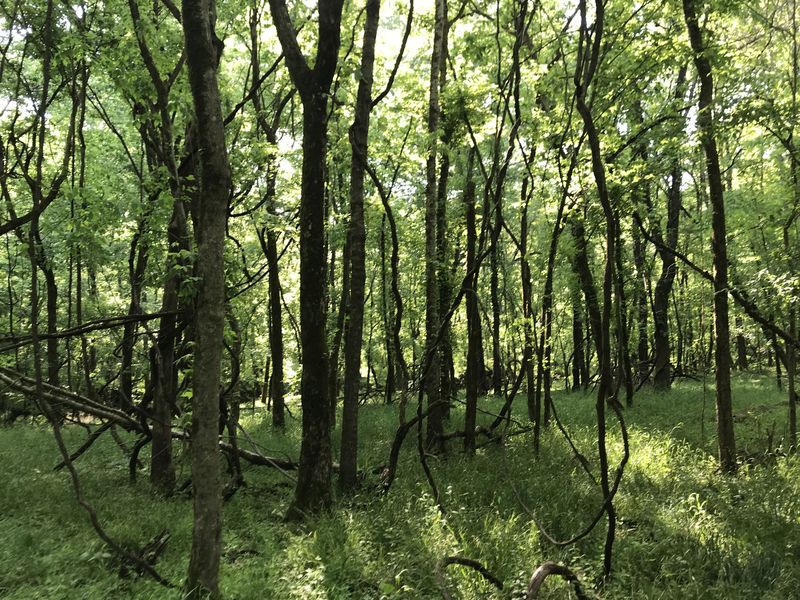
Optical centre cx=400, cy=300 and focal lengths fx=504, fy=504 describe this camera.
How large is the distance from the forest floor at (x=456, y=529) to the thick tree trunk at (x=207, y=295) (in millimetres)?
517

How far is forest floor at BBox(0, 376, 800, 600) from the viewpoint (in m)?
4.66

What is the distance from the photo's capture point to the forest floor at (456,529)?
15.3 feet

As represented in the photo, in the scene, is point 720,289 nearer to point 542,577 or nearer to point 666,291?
point 542,577

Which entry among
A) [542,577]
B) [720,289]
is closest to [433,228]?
[720,289]

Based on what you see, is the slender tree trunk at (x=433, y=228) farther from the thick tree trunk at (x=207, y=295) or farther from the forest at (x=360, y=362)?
the thick tree trunk at (x=207, y=295)

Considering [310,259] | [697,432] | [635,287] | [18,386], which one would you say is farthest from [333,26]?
[635,287]

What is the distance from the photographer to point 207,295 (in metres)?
3.94

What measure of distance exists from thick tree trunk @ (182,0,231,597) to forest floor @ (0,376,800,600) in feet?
1.69

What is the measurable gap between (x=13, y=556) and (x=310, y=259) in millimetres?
4297

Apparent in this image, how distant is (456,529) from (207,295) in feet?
12.7

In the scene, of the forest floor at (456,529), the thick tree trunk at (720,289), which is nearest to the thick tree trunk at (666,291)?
the forest floor at (456,529)

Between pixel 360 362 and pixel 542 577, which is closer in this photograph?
pixel 542 577

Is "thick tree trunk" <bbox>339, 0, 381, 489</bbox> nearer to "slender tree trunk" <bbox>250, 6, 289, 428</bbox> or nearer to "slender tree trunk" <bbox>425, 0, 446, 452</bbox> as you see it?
"slender tree trunk" <bbox>425, 0, 446, 452</bbox>

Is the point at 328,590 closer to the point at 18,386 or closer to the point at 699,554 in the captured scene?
the point at 699,554
